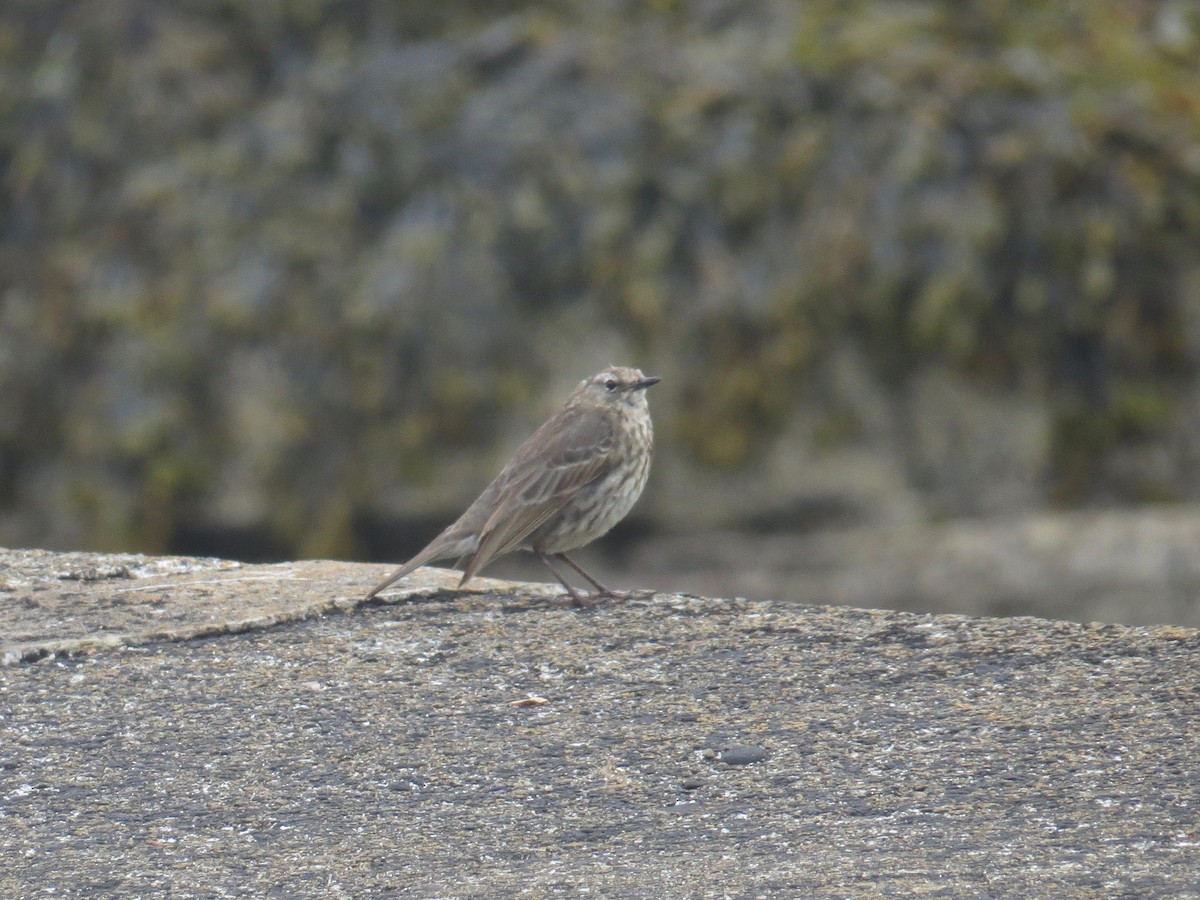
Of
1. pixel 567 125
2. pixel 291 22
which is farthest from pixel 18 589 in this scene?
pixel 291 22

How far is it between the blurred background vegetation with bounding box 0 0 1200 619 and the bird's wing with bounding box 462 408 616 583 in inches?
118

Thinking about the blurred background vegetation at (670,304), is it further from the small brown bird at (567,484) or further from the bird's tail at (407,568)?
the bird's tail at (407,568)

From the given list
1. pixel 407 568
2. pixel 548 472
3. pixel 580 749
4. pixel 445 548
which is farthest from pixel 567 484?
pixel 580 749

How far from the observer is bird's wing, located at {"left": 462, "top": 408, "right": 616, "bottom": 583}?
18.2ft

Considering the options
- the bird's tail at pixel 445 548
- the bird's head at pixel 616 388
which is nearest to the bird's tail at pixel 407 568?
the bird's tail at pixel 445 548

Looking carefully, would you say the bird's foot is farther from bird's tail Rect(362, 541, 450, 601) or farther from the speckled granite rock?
bird's tail Rect(362, 541, 450, 601)

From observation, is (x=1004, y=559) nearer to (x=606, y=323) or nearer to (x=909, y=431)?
(x=909, y=431)

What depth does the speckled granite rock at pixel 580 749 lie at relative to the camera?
3.32 meters

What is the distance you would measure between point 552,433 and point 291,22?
5.12m

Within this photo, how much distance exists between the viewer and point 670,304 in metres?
8.92

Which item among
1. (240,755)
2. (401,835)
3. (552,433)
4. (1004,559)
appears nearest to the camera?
(401,835)

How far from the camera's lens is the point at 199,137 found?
9875mm

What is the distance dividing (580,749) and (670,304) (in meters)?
5.18

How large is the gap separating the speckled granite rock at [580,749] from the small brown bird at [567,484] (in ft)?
1.33
